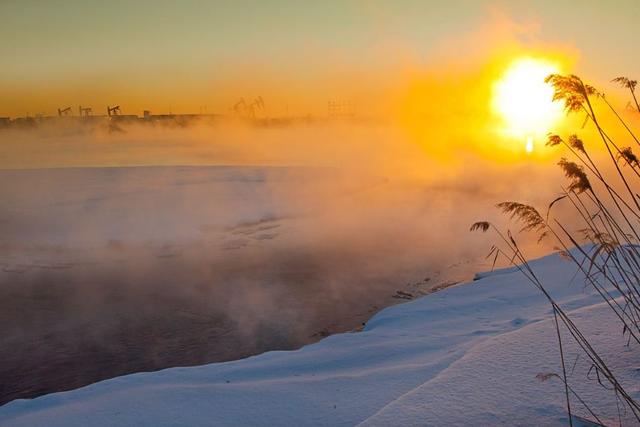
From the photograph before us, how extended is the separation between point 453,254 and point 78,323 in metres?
5.43

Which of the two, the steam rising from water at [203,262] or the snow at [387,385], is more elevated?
the steam rising from water at [203,262]

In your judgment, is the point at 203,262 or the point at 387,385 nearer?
the point at 387,385

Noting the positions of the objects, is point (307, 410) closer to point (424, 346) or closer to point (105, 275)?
point (424, 346)

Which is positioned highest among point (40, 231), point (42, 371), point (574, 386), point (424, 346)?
point (40, 231)

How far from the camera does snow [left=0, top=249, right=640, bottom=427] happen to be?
227 centimetres

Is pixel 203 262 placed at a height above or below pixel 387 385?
above

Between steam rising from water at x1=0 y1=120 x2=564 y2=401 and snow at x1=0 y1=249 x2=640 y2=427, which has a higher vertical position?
steam rising from water at x1=0 y1=120 x2=564 y2=401

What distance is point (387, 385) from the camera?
116 inches

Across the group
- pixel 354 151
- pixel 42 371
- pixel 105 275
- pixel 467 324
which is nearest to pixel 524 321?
pixel 467 324

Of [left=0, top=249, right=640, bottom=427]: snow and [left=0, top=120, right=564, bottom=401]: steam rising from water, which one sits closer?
[left=0, top=249, right=640, bottom=427]: snow

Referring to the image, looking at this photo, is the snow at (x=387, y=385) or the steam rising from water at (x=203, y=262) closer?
the snow at (x=387, y=385)

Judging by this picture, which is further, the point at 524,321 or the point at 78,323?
the point at 78,323

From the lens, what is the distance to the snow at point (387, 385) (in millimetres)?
2273

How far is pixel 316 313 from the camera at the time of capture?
613 centimetres
